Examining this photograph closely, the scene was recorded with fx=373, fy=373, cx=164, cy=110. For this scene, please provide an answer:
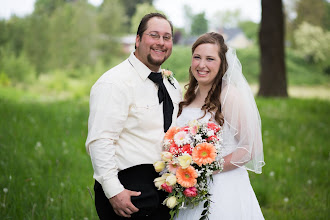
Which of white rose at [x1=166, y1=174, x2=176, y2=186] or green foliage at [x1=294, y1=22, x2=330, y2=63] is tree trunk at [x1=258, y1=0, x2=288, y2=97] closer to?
white rose at [x1=166, y1=174, x2=176, y2=186]

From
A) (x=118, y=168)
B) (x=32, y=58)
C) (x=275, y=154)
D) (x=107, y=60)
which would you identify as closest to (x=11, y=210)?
(x=118, y=168)

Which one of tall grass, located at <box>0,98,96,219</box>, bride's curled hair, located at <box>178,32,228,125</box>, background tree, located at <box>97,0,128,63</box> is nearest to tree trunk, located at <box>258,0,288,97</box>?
tall grass, located at <box>0,98,96,219</box>

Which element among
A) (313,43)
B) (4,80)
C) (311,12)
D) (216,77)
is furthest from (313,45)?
(216,77)

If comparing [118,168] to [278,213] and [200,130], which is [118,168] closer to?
[200,130]

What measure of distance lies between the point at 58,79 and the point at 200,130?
15874 millimetres

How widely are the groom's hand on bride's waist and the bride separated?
0.62m

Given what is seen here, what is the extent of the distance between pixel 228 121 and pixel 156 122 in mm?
688

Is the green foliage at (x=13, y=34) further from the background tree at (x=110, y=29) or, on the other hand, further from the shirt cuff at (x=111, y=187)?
the shirt cuff at (x=111, y=187)

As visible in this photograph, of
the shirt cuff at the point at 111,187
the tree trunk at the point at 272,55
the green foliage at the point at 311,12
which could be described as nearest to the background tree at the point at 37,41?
the tree trunk at the point at 272,55

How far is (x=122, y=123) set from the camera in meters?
3.20

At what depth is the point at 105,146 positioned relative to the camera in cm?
309

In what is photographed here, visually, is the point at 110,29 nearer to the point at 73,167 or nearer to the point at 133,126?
the point at 73,167

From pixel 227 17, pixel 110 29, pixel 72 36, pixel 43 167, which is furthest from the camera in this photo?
pixel 227 17

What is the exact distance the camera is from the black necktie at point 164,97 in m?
3.43
